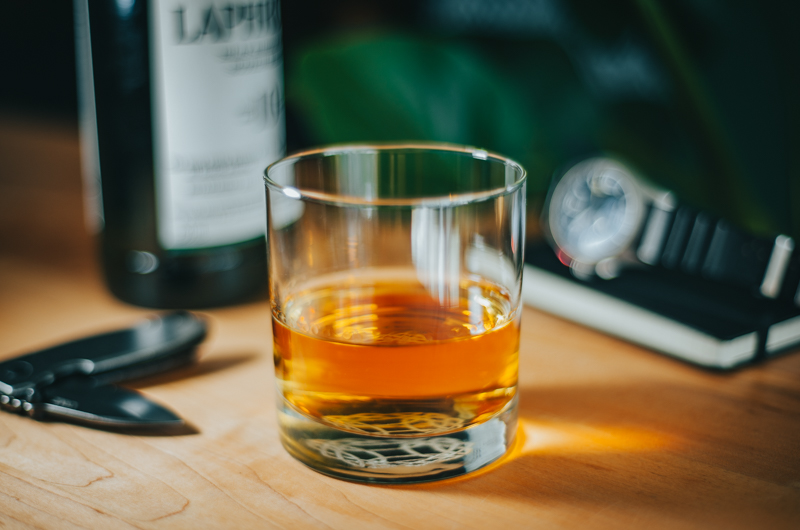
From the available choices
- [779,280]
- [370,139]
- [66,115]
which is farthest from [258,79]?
[66,115]

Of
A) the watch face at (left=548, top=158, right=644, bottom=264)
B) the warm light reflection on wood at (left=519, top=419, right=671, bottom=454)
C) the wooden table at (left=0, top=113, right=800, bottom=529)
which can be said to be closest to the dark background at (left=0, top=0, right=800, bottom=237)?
the watch face at (left=548, top=158, right=644, bottom=264)

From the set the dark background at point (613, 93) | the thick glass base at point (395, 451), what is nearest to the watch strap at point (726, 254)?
the dark background at point (613, 93)

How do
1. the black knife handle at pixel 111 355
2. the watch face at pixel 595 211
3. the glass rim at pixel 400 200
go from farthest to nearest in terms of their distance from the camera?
the watch face at pixel 595 211 → the black knife handle at pixel 111 355 → the glass rim at pixel 400 200

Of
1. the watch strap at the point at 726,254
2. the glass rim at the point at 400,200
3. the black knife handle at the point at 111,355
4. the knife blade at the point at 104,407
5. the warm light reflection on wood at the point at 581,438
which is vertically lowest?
the warm light reflection on wood at the point at 581,438

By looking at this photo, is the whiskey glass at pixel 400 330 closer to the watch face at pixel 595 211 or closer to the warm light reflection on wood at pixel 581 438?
the warm light reflection on wood at pixel 581 438

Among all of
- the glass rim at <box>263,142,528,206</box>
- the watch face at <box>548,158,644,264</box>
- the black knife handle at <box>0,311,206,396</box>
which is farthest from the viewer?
the watch face at <box>548,158,644,264</box>

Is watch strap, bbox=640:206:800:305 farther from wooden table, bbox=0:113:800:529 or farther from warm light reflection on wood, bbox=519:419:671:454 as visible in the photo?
warm light reflection on wood, bbox=519:419:671:454

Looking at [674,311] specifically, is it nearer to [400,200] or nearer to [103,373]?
[400,200]

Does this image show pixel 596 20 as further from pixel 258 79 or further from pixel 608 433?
pixel 608 433
